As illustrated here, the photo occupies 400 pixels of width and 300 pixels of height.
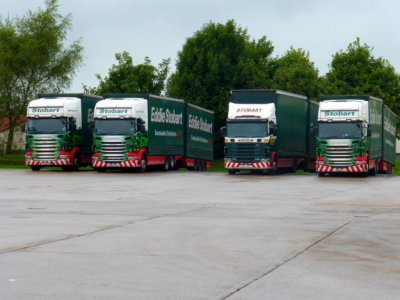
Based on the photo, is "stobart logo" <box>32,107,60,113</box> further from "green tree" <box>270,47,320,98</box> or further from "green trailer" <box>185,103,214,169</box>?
"green tree" <box>270,47,320,98</box>

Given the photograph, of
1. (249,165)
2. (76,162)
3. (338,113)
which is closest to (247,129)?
(249,165)

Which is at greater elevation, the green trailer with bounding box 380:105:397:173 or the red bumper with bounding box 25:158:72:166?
the green trailer with bounding box 380:105:397:173

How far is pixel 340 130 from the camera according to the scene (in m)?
38.8

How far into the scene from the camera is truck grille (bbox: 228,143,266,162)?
1575 inches

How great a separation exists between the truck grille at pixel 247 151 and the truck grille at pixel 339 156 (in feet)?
9.86

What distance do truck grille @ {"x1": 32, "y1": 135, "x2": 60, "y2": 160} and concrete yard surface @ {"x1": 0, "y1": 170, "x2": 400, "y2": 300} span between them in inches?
708

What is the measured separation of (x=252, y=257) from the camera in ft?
36.5

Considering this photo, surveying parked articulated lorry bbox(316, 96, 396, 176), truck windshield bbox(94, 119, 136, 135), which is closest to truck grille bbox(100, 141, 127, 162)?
truck windshield bbox(94, 119, 136, 135)

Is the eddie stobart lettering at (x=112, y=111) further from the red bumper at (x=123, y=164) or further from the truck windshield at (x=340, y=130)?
the truck windshield at (x=340, y=130)

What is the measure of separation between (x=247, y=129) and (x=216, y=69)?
30000 mm

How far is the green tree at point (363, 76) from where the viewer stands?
83562mm

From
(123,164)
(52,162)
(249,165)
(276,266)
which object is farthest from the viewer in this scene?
Answer: (52,162)

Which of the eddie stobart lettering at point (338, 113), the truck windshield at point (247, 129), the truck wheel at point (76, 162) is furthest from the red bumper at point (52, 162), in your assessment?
the eddie stobart lettering at point (338, 113)

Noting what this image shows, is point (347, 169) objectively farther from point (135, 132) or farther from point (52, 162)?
point (52, 162)
